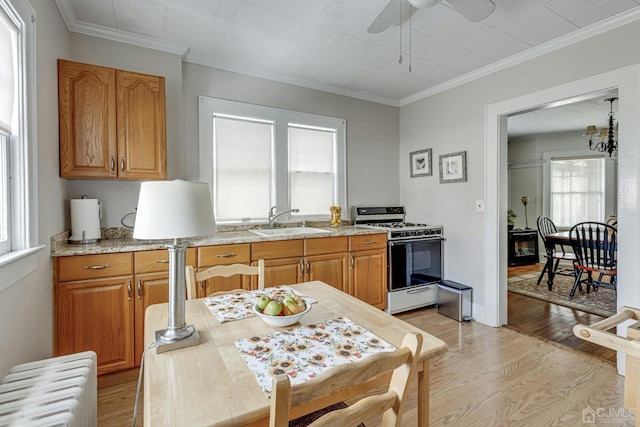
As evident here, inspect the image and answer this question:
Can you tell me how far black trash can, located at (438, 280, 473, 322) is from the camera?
3.23 metres

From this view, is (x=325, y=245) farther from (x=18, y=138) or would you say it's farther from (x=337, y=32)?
(x=18, y=138)

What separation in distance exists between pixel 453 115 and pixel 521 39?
101cm

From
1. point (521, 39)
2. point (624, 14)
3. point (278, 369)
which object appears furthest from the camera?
point (521, 39)

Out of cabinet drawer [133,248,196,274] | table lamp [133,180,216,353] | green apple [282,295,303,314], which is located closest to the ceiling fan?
table lamp [133,180,216,353]

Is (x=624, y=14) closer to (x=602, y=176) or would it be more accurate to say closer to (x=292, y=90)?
(x=292, y=90)

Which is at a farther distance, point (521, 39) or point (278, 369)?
point (521, 39)

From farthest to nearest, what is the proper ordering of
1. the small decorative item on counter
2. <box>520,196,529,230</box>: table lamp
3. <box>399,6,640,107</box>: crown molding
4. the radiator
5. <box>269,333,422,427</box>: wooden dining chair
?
1. <box>520,196,529,230</box>: table lamp
2. the small decorative item on counter
3. <box>399,6,640,107</box>: crown molding
4. the radiator
5. <box>269,333,422,427</box>: wooden dining chair

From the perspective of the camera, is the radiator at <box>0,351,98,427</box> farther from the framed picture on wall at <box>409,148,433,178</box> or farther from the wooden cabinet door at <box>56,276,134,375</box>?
the framed picture on wall at <box>409,148,433,178</box>

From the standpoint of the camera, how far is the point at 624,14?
220 centimetres

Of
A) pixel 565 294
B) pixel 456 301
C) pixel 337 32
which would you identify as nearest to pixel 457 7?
pixel 337 32

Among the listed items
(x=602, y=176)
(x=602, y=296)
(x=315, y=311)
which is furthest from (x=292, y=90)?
(x=602, y=176)

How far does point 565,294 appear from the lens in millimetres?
4004

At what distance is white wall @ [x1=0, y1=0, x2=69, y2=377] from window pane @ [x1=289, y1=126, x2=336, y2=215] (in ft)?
6.60

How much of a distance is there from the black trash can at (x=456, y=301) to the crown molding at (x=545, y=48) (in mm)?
2200
